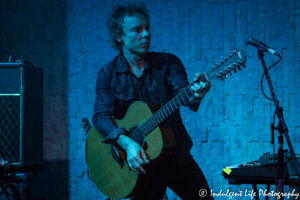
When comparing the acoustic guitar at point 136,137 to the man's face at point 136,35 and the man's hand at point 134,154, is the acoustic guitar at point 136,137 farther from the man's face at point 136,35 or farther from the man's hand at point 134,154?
the man's face at point 136,35

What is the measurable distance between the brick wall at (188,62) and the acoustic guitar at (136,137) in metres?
0.55

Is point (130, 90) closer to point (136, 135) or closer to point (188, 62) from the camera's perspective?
point (136, 135)

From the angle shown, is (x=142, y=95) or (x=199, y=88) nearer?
(x=199, y=88)

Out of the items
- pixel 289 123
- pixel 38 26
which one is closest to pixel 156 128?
pixel 289 123

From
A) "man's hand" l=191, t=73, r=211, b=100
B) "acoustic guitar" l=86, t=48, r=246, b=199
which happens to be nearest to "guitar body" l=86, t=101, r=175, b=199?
"acoustic guitar" l=86, t=48, r=246, b=199

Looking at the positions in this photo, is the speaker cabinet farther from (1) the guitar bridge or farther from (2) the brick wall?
(1) the guitar bridge

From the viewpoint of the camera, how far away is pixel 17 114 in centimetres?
254

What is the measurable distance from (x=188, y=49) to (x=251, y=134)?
0.95 metres

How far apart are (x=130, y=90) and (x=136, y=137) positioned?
0.46 metres

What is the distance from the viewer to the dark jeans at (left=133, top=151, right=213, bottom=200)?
88.4 inches

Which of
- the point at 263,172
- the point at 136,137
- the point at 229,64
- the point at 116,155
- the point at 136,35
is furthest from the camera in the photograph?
the point at 136,35

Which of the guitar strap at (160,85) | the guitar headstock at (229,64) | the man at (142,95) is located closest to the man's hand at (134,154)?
the man at (142,95)

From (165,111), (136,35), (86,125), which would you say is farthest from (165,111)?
(86,125)

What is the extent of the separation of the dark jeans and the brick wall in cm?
59
